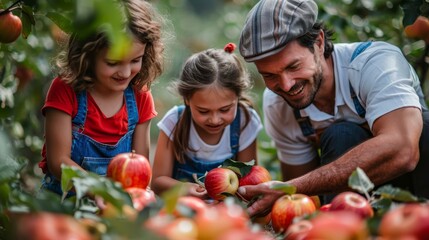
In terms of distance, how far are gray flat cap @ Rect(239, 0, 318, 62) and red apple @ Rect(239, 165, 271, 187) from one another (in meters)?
0.50

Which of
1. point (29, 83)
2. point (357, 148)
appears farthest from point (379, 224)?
point (29, 83)

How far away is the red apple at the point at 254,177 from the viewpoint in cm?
257

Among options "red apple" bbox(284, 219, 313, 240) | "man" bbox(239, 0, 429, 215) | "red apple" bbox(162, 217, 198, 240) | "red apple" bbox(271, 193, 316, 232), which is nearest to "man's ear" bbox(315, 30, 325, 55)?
"man" bbox(239, 0, 429, 215)

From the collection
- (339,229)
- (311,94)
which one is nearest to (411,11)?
(311,94)

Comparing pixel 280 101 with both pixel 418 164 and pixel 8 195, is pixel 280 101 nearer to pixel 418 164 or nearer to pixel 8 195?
pixel 418 164

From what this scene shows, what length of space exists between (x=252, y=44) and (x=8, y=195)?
1.44 metres

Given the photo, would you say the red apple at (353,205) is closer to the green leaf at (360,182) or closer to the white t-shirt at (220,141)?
the green leaf at (360,182)

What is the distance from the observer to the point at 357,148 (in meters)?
2.54

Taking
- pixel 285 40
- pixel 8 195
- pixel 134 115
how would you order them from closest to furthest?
pixel 8 195, pixel 285 40, pixel 134 115

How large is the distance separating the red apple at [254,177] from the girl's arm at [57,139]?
2.22ft

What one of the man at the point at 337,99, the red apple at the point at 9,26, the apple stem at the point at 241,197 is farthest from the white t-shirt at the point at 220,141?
the red apple at the point at 9,26

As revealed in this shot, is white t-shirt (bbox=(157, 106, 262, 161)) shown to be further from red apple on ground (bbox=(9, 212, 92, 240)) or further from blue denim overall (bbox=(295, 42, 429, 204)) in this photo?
red apple on ground (bbox=(9, 212, 92, 240))

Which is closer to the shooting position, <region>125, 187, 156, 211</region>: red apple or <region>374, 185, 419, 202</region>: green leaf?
<region>374, 185, 419, 202</region>: green leaf

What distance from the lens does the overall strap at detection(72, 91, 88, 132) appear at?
2.86 meters
